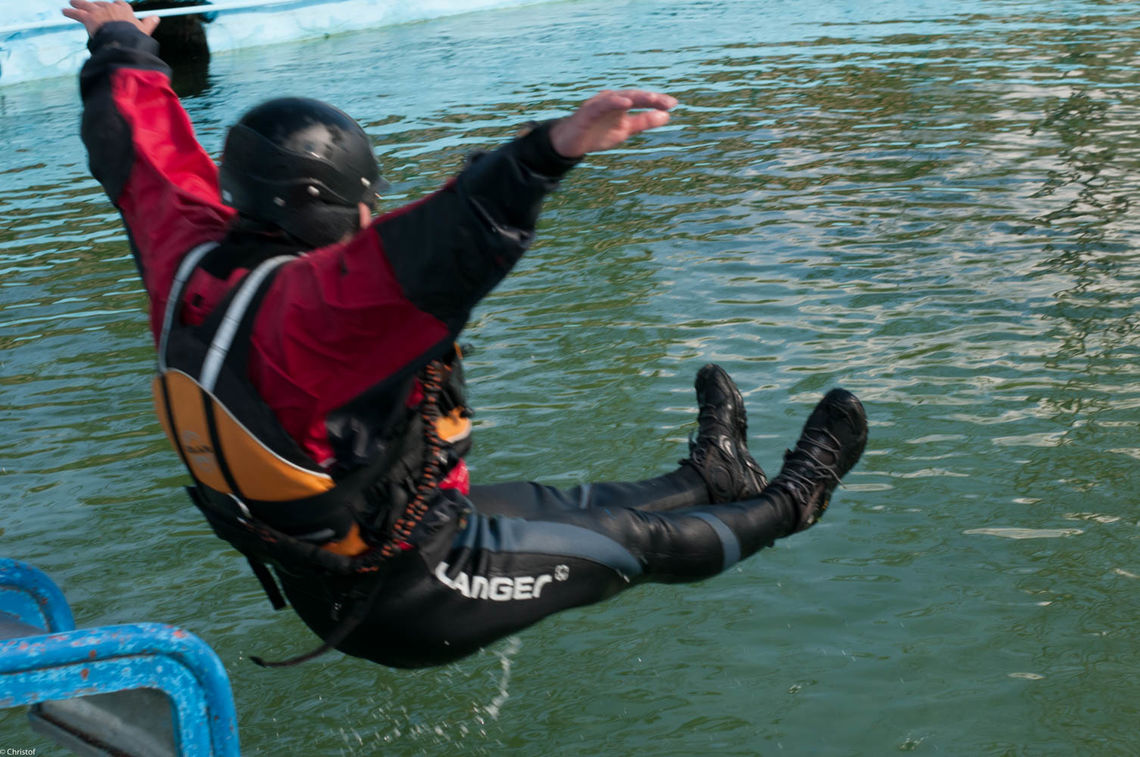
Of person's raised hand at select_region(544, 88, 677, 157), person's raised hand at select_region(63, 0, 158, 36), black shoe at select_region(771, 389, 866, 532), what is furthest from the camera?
black shoe at select_region(771, 389, 866, 532)

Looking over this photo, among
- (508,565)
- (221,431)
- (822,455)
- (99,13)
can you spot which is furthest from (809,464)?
(99,13)

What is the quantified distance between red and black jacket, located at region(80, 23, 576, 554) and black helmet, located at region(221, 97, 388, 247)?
0.36 feet

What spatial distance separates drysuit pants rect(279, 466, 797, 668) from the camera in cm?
337

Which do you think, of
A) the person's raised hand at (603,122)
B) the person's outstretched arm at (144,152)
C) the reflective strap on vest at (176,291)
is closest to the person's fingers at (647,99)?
the person's raised hand at (603,122)

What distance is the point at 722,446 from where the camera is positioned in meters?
4.76

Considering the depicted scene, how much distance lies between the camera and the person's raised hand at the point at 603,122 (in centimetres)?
254

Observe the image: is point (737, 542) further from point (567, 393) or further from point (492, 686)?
point (567, 393)

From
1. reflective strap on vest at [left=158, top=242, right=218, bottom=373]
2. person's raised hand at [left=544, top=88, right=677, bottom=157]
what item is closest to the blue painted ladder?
reflective strap on vest at [left=158, top=242, right=218, bottom=373]

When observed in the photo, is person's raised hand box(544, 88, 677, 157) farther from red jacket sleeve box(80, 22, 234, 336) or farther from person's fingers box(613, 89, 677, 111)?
red jacket sleeve box(80, 22, 234, 336)

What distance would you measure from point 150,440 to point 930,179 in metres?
7.20

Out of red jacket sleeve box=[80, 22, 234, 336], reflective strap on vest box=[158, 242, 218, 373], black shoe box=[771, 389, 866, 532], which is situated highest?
red jacket sleeve box=[80, 22, 234, 336]

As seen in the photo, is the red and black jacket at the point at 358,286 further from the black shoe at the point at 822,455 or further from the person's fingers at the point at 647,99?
the black shoe at the point at 822,455

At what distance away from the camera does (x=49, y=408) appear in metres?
7.07

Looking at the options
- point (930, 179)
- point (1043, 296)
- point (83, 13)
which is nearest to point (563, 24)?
point (930, 179)
